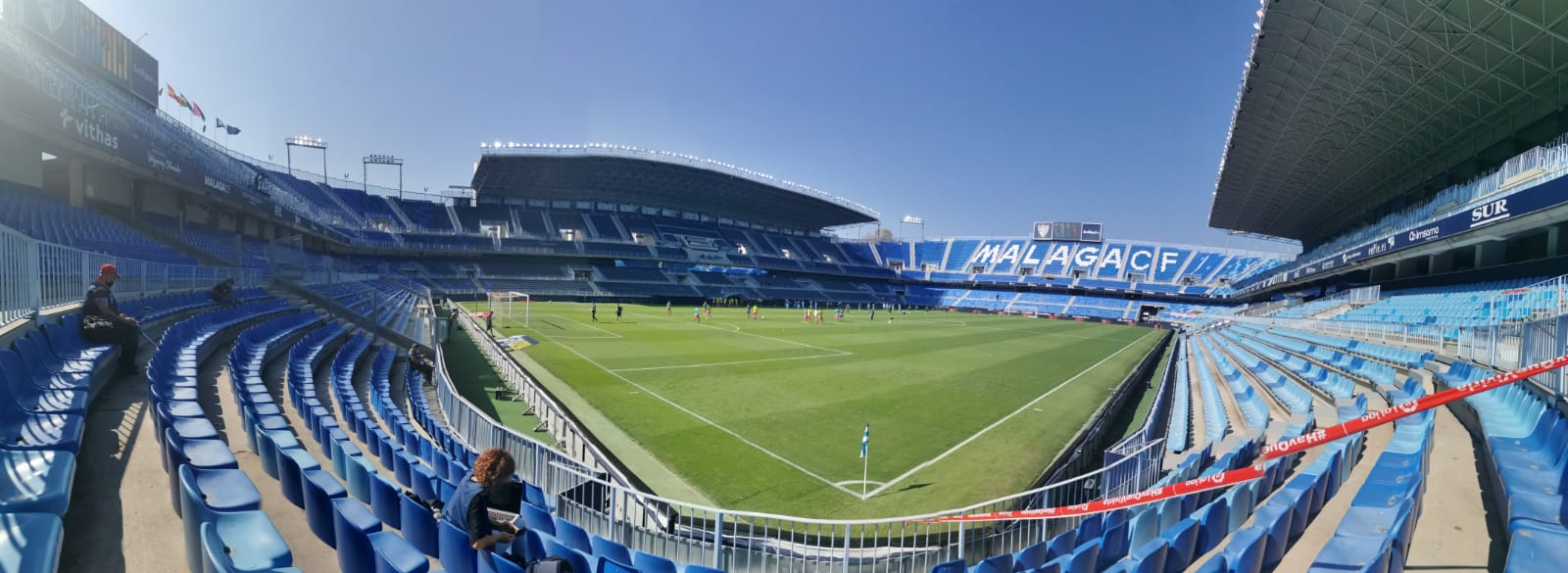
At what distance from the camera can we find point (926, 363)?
23703mm

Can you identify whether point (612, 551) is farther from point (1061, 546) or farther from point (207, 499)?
point (1061, 546)

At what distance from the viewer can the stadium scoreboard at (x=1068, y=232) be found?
81938 mm

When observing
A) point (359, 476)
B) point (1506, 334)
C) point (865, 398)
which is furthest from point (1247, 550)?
point (865, 398)

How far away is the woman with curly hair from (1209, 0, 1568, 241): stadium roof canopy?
2592 cm

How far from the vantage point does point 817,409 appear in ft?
49.0

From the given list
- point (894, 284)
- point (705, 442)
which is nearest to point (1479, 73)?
point (705, 442)

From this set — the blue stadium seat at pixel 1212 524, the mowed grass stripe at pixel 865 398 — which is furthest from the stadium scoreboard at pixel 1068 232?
the blue stadium seat at pixel 1212 524

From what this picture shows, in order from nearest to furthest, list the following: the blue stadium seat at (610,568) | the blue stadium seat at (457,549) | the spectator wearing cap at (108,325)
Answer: the blue stadium seat at (457,549) < the blue stadium seat at (610,568) < the spectator wearing cap at (108,325)

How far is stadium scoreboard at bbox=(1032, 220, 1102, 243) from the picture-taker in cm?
8194

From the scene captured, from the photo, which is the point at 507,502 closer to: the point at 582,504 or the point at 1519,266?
the point at 582,504

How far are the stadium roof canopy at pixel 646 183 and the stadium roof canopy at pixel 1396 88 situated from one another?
44.2 meters

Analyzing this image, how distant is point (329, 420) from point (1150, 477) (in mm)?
10671

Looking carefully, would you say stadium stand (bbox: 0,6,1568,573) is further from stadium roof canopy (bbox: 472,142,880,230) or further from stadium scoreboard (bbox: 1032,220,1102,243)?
stadium scoreboard (bbox: 1032,220,1102,243)

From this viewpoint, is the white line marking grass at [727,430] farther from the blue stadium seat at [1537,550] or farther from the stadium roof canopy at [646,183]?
the stadium roof canopy at [646,183]
